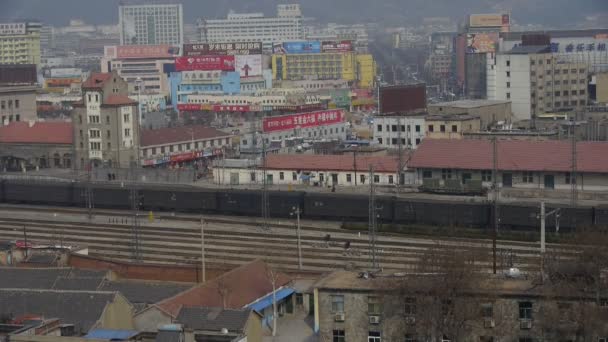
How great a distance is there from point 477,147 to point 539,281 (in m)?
21.1

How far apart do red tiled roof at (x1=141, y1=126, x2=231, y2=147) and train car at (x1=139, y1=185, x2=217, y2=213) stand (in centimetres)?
1163

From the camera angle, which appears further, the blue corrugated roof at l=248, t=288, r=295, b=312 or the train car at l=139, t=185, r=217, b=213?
the train car at l=139, t=185, r=217, b=213

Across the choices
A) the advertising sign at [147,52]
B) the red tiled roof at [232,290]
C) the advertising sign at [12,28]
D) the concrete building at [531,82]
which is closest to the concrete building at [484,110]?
the concrete building at [531,82]

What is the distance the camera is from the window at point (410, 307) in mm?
18891

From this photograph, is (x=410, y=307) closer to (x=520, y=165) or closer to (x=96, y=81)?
(x=520, y=165)

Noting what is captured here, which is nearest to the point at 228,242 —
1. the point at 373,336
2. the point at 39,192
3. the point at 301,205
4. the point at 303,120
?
the point at 301,205

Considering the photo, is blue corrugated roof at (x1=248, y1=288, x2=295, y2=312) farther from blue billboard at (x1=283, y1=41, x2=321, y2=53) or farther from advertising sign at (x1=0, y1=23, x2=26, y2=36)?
advertising sign at (x1=0, y1=23, x2=26, y2=36)

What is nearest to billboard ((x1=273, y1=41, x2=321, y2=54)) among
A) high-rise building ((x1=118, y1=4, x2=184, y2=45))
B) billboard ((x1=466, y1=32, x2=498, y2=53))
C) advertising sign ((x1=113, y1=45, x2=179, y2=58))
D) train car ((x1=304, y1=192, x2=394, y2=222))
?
billboard ((x1=466, y1=32, x2=498, y2=53))

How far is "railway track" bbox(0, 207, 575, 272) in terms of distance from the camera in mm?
29859

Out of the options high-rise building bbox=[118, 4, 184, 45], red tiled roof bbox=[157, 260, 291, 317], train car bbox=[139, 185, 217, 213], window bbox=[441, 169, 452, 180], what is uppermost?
high-rise building bbox=[118, 4, 184, 45]

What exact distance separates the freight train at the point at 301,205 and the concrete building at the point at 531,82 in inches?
881

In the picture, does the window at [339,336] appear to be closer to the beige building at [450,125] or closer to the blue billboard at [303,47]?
the beige building at [450,125]

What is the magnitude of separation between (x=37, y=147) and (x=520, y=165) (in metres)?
21.7

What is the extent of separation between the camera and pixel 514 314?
1881cm
